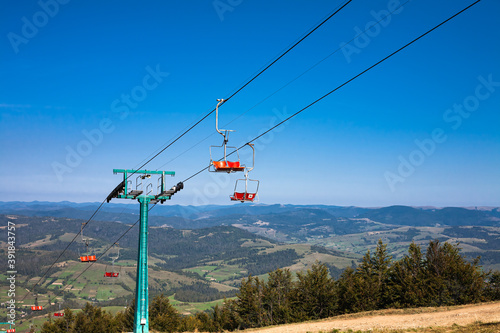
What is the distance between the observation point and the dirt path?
143 ft

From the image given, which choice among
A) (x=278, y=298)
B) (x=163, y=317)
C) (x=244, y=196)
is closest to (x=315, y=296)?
(x=278, y=298)

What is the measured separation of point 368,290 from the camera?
245 feet

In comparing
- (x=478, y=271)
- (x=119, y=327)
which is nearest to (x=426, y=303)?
(x=478, y=271)

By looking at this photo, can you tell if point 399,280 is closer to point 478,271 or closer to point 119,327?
point 478,271

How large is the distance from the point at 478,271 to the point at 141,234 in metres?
60.2

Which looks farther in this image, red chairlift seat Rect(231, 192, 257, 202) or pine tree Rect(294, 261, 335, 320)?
pine tree Rect(294, 261, 335, 320)

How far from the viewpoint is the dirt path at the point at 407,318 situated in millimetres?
43688

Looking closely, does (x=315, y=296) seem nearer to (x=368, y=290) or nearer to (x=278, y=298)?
(x=368, y=290)

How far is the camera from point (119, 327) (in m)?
104

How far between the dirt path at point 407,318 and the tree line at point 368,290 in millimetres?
14690

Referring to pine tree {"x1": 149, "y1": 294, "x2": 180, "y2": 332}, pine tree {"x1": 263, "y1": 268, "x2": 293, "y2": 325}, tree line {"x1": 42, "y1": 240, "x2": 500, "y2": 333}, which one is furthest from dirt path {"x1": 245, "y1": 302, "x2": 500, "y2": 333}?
pine tree {"x1": 149, "y1": 294, "x2": 180, "y2": 332}

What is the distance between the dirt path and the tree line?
14690 millimetres

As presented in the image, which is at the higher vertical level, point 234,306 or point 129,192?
point 129,192

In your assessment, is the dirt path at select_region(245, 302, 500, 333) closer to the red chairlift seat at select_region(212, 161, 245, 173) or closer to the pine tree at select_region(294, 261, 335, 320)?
the pine tree at select_region(294, 261, 335, 320)
